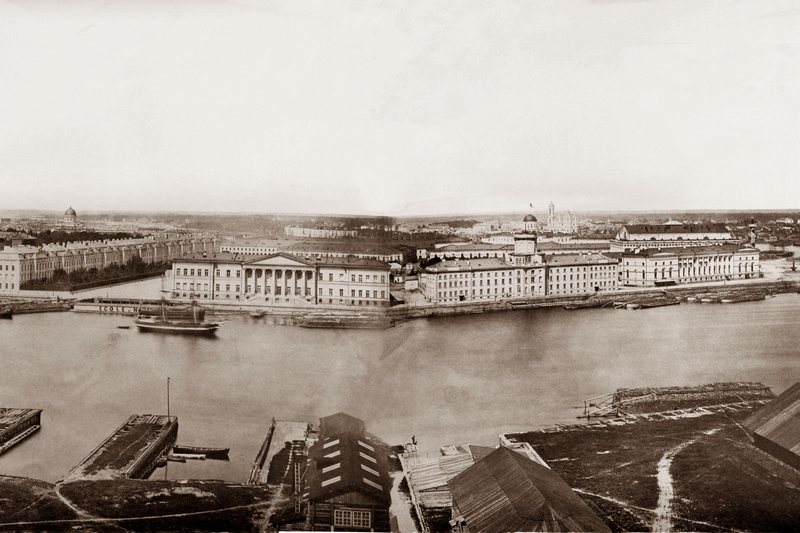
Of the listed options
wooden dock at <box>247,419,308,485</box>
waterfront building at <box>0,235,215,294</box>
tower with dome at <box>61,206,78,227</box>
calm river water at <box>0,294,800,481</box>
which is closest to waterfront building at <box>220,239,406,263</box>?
waterfront building at <box>0,235,215,294</box>

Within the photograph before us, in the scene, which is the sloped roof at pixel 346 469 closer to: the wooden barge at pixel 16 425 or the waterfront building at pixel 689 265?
the wooden barge at pixel 16 425

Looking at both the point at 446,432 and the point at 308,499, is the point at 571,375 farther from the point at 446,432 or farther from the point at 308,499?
the point at 308,499

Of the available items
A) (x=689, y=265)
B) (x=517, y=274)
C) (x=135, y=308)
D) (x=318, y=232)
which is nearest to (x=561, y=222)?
(x=517, y=274)

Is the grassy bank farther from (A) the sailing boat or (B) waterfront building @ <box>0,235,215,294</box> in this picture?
(B) waterfront building @ <box>0,235,215,294</box>

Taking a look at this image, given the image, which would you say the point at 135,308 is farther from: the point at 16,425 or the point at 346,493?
the point at 346,493

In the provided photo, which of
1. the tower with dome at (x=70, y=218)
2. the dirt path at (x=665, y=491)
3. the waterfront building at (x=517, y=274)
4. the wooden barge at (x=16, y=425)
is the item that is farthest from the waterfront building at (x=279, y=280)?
the dirt path at (x=665, y=491)

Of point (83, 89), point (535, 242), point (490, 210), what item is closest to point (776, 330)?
point (535, 242)
